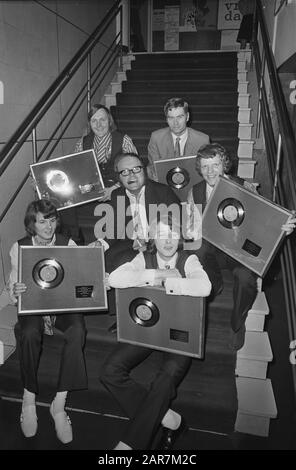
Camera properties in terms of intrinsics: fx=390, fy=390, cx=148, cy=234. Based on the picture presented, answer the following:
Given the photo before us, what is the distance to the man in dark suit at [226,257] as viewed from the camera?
2.02 metres

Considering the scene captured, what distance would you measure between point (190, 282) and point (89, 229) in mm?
1360

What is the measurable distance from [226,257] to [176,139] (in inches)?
44.2

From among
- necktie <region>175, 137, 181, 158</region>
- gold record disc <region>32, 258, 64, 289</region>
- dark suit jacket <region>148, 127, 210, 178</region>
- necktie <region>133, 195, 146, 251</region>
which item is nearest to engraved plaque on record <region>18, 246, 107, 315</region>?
gold record disc <region>32, 258, 64, 289</region>

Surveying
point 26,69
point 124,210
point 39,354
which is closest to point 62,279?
point 39,354

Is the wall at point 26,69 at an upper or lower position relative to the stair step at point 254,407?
upper

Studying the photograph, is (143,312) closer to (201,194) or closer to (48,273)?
(48,273)

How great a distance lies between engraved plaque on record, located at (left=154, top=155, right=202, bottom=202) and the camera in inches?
105

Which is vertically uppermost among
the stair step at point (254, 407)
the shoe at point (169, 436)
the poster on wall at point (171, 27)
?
the poster on wall at point (171, 27)

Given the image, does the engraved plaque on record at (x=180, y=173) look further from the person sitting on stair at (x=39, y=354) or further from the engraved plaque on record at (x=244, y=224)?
the person sitting on stair at (x=39, y=354)

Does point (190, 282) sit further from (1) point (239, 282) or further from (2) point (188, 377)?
(2) point (188, 377)

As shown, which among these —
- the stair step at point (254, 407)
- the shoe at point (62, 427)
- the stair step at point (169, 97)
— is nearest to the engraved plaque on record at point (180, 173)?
the stair step at point (254, 407)

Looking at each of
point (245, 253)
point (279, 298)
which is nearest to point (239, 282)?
point (245, 253)

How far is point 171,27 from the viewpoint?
26.0 feet

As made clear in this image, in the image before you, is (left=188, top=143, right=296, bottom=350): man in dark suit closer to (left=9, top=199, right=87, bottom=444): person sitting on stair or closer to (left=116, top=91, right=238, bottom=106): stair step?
(left=9, top=199, right=87, bottom=444): person sitting on stair
